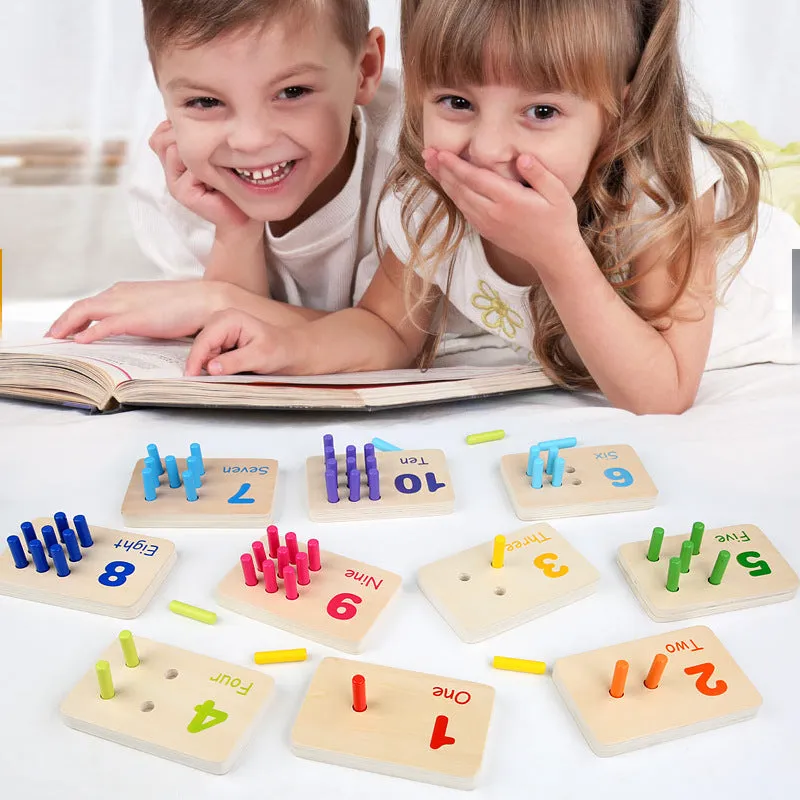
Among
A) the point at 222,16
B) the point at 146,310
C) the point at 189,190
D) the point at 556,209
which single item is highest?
the point at 222,16

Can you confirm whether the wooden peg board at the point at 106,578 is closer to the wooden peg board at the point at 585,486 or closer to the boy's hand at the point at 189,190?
the wooden peg board at the point at 585,486

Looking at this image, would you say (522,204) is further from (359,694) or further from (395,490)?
(359,694)

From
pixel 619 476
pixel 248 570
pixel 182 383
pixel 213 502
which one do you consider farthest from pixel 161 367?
pixel 619 476

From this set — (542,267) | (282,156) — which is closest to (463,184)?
(542,267)

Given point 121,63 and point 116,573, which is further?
point 121,63

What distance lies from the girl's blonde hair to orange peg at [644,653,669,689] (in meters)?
0.45

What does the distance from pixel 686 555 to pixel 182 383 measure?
0.48m

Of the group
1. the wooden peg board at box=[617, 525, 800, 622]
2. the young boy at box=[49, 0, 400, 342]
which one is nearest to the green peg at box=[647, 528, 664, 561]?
the wooden peg board at box=[617, 525, 800, 622]

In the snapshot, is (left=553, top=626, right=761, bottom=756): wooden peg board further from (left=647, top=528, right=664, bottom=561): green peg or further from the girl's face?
the girl's face

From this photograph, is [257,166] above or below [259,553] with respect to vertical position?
above

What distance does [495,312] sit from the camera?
3.35ft

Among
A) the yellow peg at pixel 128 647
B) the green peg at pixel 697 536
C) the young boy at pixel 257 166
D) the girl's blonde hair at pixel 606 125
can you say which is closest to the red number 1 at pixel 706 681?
the green peg at pixel 697 536

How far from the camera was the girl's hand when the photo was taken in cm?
78

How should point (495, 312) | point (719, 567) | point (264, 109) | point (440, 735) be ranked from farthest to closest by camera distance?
point (495, 312) → point (264, 109) → point (719, 567) → point (440, 735)
